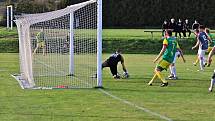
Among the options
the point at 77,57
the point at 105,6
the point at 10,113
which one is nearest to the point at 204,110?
the point at 10,113

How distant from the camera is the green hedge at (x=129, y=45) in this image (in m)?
52.2

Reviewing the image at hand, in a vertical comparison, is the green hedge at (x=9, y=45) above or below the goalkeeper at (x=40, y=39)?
below

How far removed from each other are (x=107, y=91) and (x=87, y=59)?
1713 cm

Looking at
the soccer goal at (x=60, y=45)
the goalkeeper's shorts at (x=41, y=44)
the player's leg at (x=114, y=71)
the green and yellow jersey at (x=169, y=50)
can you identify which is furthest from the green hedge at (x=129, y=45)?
the green and yellow jersey at (x=169, y=50)

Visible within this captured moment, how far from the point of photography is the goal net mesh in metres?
23.6

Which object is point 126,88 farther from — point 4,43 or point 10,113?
point 4,43

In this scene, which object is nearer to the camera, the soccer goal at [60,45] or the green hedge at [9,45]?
the soccer goal at [60,45]

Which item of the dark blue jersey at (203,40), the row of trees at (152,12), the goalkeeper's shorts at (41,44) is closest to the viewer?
the goalkeeper's shorts at (41,44)

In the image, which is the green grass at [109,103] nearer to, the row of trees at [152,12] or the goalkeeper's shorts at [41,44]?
the goalkeeper's shorts at [41,44]

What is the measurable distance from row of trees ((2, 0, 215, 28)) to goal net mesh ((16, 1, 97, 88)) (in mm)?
41748

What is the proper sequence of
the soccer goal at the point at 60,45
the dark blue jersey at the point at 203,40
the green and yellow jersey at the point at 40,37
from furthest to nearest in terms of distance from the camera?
the dark blue jersey at the point at 203,40 < the green and yellow jersey at the point at 40,37 < the soccer goal at the point at 60,45

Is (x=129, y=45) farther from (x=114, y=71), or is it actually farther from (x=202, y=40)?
(x=114, y=71)

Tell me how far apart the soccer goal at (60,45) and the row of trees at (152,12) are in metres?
41.5

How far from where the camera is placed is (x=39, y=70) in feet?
96.1
